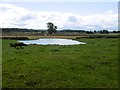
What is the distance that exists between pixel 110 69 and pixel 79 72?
2671 millimetres

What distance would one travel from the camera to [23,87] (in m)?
15.0

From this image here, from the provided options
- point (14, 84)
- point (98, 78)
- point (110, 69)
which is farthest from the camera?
point (110, 69)

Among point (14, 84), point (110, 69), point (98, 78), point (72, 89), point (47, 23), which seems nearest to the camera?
point (72, 89)

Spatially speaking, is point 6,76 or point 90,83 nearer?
point 90,83

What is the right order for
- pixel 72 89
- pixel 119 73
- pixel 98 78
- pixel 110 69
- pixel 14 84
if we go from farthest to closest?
1. pixel 110 69
2. pixel 119 73
3. pixel 98 78
4. pixel 14 84
5. pixel 72 89

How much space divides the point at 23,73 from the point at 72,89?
5262mm

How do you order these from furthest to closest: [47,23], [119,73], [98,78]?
[47,23] → [119,73] → [98,78]

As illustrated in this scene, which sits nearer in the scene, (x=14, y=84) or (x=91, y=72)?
(x=14, y=84)

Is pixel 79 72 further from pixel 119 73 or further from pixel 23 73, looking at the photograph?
pixel 23 73

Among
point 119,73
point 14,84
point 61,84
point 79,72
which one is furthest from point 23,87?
point 119,73

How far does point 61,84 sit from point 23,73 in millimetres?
4150

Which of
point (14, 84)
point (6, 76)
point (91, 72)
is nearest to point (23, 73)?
point (6, 76)

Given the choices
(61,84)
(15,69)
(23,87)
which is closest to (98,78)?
(61,84)

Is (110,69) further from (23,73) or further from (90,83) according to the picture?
(23,73)
